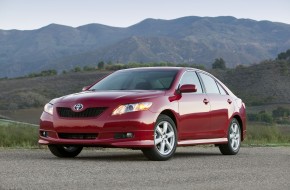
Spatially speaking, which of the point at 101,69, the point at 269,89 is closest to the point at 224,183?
the point at 269,89

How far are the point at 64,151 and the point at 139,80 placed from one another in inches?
64.7

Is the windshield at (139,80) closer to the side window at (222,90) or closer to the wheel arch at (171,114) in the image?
the wheel arch at (171,114)

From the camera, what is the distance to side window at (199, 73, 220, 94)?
12603 mm

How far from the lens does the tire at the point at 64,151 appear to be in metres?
11.5

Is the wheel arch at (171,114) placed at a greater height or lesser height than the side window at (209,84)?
lesser

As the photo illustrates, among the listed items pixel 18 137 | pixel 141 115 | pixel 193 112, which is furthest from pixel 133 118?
pixel 18 137

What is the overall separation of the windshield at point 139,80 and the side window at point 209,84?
88cm

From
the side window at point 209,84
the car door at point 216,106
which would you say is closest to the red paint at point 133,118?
the car door at point 216,106

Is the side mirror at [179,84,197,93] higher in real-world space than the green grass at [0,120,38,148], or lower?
higher

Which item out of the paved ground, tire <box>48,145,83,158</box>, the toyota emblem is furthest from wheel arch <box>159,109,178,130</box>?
tire <box>48,145,83,158</box>

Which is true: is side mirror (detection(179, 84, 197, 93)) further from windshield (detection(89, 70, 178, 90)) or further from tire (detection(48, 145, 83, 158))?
tire (detection(48, 145, 83, 158))

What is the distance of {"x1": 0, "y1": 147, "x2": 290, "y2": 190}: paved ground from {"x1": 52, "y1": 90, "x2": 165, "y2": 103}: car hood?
90cm

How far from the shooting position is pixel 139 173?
29.5 feet

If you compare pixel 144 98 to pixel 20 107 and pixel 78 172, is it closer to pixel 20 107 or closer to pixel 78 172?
pixel 78 172
